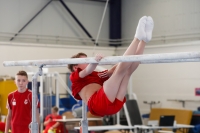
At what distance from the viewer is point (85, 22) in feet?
49.5

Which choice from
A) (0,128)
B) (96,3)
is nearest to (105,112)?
(0,128)

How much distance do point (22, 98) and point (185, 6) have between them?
29.1ft

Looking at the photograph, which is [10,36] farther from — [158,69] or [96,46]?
[158,69]

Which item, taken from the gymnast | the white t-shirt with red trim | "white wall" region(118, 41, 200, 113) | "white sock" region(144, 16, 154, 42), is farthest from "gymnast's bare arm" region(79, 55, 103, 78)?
"white wall" region(118, 41, 200, 113)

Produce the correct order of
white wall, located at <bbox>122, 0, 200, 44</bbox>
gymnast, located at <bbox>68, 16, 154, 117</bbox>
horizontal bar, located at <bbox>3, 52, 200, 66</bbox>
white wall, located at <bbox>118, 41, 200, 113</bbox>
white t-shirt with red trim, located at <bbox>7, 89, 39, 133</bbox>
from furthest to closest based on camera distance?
1. white wall, located at <bbox>122, 0, 200, 44</bbox>
2. white wall, located at <bbox>118, 41, 200, 113</bbox>
3. white t-shirt with red trim, located at <bbox>7, 89, 39, 133</bbox>
4. gymnast, located at <bbox>68, 16, 154, 117</bbox>
5. horizontal bar, located at <bbox>3, 52, 200, 66</bbox>

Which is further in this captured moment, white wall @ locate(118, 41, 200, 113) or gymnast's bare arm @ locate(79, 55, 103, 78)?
white wall @ locate(118, 41, 200, 113)

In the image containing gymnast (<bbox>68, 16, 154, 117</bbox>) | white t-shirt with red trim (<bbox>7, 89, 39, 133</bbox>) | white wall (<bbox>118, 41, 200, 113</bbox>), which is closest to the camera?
gymnast (<bbox>68, 16, 154, 117</bbox>)

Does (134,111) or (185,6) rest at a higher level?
(185,6)

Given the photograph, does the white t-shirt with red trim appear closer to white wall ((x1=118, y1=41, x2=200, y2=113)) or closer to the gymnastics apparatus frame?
the gymnastics apparatus frame

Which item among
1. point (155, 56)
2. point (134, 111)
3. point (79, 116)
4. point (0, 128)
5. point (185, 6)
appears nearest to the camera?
point (155, 56)

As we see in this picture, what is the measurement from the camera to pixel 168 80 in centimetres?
1322

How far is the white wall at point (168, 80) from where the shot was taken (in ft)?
40.8

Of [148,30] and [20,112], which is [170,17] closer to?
[20,112]

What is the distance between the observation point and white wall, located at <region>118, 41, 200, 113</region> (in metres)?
12.4
